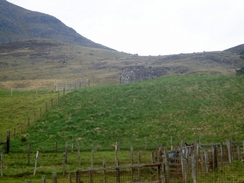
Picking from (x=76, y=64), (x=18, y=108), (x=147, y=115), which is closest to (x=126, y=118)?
(x=147, y=115)

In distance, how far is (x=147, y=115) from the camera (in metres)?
42.9

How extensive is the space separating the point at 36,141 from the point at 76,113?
10166mm

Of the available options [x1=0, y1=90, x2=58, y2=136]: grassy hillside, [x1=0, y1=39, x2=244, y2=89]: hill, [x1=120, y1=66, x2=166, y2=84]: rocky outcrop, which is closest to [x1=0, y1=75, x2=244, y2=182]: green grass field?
[x1=0, y1=90, x2=58, y2=136]: grassy hillside

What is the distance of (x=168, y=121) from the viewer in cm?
4009

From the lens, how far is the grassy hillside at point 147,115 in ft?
118

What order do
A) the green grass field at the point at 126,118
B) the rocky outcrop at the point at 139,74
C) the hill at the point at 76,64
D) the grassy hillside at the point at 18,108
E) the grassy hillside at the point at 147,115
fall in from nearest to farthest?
the green grass field at the point at 126,118, the grassy hillside at the point at 147,115, the grassy hillside at the point at 18,108, the rocky outcrop at the point at 139,74, the hill at the point at 76,64

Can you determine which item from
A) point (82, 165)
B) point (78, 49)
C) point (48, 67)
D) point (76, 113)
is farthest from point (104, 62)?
point (82, 165)

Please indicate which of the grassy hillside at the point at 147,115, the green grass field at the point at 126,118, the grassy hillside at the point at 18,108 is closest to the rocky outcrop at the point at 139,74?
the green grass field at the point at 126,118

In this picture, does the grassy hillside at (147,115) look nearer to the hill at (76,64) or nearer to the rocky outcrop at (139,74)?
the rocky outcrop at (139,74)

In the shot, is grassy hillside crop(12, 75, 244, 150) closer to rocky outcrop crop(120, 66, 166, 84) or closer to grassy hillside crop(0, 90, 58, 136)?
grassy hillside crop(0, 90, 58, 136)

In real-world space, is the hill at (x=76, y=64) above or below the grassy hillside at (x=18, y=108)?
above

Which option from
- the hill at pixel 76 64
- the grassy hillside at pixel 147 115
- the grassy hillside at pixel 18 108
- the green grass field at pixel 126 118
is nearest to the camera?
the green grass field at pixel 126 118

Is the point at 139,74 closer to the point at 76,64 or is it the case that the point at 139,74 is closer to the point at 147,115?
the point at 147,115

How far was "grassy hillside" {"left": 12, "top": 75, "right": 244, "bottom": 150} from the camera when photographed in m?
35.9
